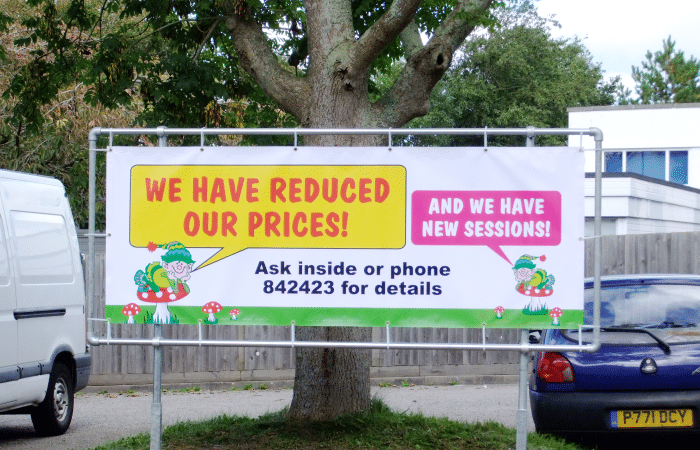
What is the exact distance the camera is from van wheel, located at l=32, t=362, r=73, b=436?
28.7ft

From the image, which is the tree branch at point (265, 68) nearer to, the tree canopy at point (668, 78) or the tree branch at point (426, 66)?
the tree branch at point (426, 66)

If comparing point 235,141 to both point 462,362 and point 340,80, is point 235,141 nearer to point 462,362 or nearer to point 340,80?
point 462,362

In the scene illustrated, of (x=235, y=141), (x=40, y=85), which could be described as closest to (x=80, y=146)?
(x=235, y=141)

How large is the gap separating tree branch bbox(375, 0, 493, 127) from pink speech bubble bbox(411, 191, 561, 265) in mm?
1911

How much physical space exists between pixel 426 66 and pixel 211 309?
9.44ft

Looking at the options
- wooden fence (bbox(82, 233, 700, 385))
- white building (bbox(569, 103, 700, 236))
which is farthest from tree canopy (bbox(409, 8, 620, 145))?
wooden fence (bbox(82, 233, 700, 385))

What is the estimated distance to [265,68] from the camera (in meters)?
7.59

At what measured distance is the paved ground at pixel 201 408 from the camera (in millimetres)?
8883

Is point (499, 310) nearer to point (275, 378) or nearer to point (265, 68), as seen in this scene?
point (265, 68)

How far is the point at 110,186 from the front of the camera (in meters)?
5.69

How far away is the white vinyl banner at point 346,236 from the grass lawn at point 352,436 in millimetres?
1360

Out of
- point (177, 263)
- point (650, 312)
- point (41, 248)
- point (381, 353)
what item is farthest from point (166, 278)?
point (381, 353)

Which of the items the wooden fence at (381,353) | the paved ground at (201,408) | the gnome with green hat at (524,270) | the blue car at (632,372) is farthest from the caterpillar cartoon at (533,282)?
the wooden fence at (381,353)

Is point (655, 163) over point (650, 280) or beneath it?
over
